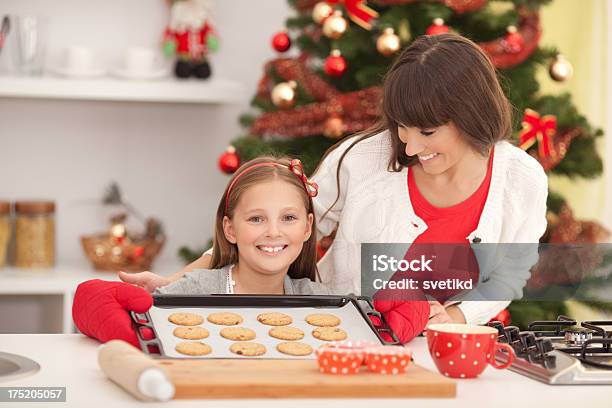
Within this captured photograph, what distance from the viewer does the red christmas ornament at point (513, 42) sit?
2838mm

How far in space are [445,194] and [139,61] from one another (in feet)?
5.51

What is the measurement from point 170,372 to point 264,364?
128 millimetres

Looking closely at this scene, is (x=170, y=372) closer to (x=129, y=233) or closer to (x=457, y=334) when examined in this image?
(x=457, y=334)

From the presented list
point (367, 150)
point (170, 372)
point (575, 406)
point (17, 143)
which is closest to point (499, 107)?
point (367, 150)

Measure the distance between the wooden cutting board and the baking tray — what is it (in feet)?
0.26

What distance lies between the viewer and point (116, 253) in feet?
10.7

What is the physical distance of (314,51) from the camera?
3092 mm

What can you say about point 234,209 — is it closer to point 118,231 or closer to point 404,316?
point 404,316

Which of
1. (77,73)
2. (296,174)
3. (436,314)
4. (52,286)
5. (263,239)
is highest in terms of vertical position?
A: (77,73)

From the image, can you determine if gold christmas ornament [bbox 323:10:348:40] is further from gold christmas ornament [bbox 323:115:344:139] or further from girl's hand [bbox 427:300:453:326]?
girl's hand [bbox 427:300:453:326]

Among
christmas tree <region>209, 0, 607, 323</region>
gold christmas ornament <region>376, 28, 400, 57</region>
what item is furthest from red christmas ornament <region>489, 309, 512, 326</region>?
gold christmas ornament <region>376, 28, 400, 57</region>

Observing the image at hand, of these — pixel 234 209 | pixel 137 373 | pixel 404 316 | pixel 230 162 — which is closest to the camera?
pixel 137 373

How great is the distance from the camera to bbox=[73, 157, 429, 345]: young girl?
1.77 m

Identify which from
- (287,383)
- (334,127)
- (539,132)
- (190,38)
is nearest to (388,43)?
(334,127)
